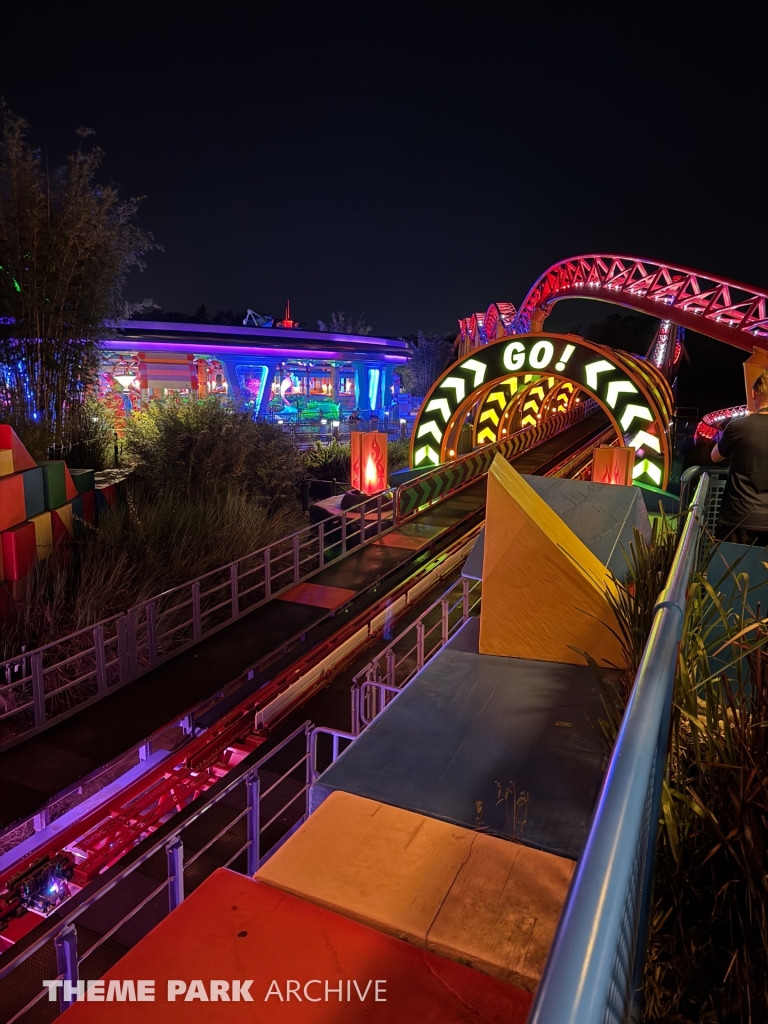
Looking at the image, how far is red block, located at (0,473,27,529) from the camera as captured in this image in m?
6.92

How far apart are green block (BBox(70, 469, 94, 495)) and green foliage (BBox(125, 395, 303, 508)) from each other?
6.20ft

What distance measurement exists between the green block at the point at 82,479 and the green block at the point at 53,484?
2.53 ft

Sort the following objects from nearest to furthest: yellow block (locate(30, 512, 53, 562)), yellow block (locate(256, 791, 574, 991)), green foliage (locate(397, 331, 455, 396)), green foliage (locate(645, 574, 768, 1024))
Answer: green foliage (locate(645, 574, 768, 1024))
yellow block (locate(256, 791, 574, 991))
yellow block (locate(30, 512, 53, 562))
green foliage (locate(397, 331, 455, 396))

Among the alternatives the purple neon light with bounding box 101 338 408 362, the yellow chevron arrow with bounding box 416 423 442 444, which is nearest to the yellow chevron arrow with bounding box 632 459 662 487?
the yellow chevron arrow with bounding box 416 423 442 444

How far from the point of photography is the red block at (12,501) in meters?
6.92

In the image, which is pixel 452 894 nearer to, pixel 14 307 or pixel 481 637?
pixel 481 637

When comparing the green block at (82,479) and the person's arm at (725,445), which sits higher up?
the person's arm at (725,445)

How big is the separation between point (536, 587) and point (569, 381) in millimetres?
12035

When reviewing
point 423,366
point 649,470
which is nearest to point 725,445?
point 649,470

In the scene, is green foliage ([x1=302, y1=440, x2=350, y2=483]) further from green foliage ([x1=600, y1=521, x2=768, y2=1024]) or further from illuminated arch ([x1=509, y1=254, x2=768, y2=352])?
green foliage ([x1=600, y1=521, x2=768, y2=1024])

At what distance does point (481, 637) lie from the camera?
3.61 meters

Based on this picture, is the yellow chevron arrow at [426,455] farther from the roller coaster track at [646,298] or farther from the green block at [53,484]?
the green block at [53,484]

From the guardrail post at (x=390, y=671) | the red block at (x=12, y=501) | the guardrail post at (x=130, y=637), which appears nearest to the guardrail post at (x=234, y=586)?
the guardrail post at (x=130, y=637)

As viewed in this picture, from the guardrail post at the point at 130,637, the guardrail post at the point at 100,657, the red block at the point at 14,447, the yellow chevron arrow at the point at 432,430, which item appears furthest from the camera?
the yellow chevron arrow at the point at 432,430
